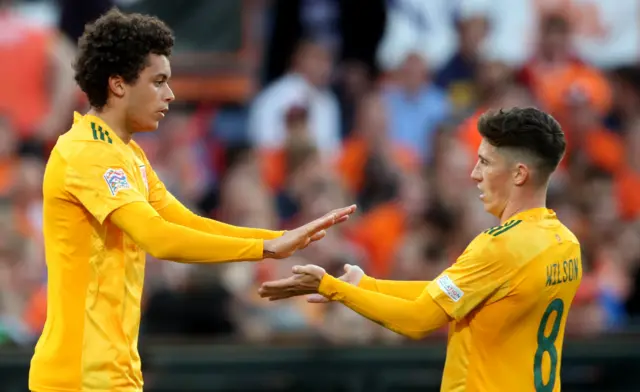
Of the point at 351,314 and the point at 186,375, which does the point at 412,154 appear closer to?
the point at 351,314

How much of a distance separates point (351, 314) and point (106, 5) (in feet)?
11.0

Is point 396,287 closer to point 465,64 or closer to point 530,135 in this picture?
point 530,135

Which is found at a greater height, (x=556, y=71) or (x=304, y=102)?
(x=556, y=71)

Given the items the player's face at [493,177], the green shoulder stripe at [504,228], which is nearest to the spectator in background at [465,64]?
the player's face at [493,177]

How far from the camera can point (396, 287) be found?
546 centimetres

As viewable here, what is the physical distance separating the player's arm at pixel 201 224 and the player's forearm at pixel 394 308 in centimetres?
45

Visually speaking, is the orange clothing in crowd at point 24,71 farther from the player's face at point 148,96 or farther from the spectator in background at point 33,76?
the player's face at point 148,96

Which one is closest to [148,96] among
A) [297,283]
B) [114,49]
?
[114,49]

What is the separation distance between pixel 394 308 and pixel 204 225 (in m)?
0.98

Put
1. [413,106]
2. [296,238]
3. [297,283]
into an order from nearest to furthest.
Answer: [296,238], [297,283], [413,106]

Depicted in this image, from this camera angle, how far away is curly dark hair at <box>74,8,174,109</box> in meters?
5.00

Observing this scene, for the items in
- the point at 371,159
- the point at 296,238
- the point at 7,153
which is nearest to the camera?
the point at 296,238

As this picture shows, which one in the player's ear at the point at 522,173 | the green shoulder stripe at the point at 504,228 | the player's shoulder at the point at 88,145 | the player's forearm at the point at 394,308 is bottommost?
the player's forearm at the point at 394,308

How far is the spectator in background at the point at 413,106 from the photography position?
36.5ft
